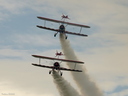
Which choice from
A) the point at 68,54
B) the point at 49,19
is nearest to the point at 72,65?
the point at 68,54

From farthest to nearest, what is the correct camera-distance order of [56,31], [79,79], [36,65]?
[79,79], [56,31], [36,65]

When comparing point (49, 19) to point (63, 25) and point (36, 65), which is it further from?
point (36, 65)

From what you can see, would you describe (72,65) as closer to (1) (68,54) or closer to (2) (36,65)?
(1) (68,54)

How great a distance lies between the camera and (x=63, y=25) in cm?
17538

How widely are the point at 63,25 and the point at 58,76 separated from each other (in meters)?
18.0

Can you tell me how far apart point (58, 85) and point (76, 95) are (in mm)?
8852

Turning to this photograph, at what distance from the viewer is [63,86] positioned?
→ 17225 cm

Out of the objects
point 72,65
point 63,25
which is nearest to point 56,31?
point 63,25

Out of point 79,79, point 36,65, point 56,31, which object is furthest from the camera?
point 79,79

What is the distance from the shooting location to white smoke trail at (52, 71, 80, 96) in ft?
552

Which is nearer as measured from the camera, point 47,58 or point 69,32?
point 47,58

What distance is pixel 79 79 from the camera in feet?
606

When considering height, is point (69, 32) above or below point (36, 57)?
above

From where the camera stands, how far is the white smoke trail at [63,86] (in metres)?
168
